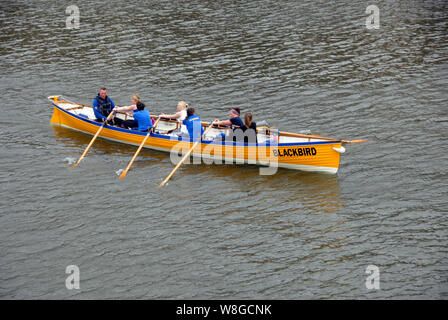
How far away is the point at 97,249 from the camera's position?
15.5 m

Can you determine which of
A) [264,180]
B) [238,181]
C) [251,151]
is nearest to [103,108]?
[251,151]

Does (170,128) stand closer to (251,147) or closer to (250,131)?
(250,131)

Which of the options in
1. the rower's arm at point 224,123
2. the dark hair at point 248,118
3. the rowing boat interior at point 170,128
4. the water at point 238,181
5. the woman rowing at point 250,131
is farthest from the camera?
the rower's arm at point 224,123

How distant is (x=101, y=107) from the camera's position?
23859 millimetres

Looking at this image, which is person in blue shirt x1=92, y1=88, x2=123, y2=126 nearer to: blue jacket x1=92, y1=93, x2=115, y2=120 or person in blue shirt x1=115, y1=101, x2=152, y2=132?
blue jacket x1=92, y1=93, x2=115, y2=120

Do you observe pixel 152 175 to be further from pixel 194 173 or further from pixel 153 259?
pixel 153 259

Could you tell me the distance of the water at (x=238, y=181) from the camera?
14188 mm

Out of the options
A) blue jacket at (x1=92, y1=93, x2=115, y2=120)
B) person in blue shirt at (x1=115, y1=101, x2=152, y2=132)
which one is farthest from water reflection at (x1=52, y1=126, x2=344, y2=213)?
blue jacket at (x1=92, y1=93, x2=115, y2=120)

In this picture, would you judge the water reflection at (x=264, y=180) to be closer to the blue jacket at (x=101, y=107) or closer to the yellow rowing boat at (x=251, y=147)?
the yellow rowing boat at (x=251, y=147)

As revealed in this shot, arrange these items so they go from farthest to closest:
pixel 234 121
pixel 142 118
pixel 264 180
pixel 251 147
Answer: pixel 142 118, pixel 234 121, pixel 251 147, pixel 264 180

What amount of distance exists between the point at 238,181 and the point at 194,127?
3182 mm

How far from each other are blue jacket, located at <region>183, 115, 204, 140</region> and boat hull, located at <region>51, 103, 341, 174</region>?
0.38 m

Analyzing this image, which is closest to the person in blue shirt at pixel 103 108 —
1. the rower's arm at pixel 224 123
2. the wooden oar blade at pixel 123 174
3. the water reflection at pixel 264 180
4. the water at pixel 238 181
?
the water at pixel 238 181

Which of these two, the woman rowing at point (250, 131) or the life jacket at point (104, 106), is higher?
the life jacket at point (104, 106)
